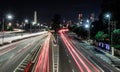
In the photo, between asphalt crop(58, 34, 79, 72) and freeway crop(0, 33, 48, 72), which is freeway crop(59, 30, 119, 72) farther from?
freeway crop(0, 33, 48, 72)

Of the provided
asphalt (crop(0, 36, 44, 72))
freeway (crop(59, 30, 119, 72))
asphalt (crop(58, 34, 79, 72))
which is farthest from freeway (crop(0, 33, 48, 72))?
freeway (crop(59, 30, 119, 72))

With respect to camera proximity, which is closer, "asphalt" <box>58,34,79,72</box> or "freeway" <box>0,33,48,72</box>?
"asphalt" <box>58,34,79,72</box>

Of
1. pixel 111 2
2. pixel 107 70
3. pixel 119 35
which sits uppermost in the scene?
pixel 111 2

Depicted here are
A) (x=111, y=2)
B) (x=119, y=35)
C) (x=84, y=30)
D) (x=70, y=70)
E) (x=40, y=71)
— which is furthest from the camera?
(x=84, y=30)

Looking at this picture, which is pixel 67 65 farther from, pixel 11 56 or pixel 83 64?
pixel 11 56

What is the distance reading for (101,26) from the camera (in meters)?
115

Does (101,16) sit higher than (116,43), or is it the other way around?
(101,16)

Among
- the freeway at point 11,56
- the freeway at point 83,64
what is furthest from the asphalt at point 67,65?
the freeway at point 11,56

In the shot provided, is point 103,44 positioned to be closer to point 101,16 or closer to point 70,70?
point 101,16

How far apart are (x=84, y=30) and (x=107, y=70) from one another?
10079 cm

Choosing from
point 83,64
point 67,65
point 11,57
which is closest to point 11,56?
point 11,57

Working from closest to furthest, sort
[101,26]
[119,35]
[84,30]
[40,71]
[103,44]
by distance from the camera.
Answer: [40,71] → [119,35] → [103,44] → [101,26] → [84,30]

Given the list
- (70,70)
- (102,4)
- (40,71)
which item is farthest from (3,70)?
(102,4)

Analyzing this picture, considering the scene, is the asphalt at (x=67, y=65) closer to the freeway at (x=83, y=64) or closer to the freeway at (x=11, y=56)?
the freeway at (x=83, y=64)
